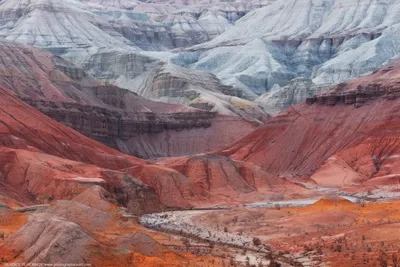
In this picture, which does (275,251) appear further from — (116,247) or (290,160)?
(290,160)

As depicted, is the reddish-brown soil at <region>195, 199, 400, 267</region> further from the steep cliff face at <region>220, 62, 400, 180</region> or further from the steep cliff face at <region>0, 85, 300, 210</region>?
the steep cliff face at <region>220, 62, 400, 180</region>

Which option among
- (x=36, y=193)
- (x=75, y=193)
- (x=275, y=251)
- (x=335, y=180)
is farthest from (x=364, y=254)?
(x=335, y=180)

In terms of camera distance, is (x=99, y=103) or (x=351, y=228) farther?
(x=99, y=103)

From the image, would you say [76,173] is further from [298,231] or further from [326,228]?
[326,228]

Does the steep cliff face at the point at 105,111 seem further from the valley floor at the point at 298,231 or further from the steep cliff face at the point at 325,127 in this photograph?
the valley floor at the point at 298,231

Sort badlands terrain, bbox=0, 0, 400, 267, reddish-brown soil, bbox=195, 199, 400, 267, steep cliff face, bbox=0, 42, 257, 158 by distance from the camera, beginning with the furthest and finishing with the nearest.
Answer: steep cliff face, bbox=0, 42, 257, 158 → reddish-brown soil, bbox=195, 199, 400, 267 → badlands terrain, bbox=0, 0, 400, 267

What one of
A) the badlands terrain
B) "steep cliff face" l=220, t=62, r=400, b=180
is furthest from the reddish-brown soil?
"steep cliff face" l=220, t=62, r=400, b=180
